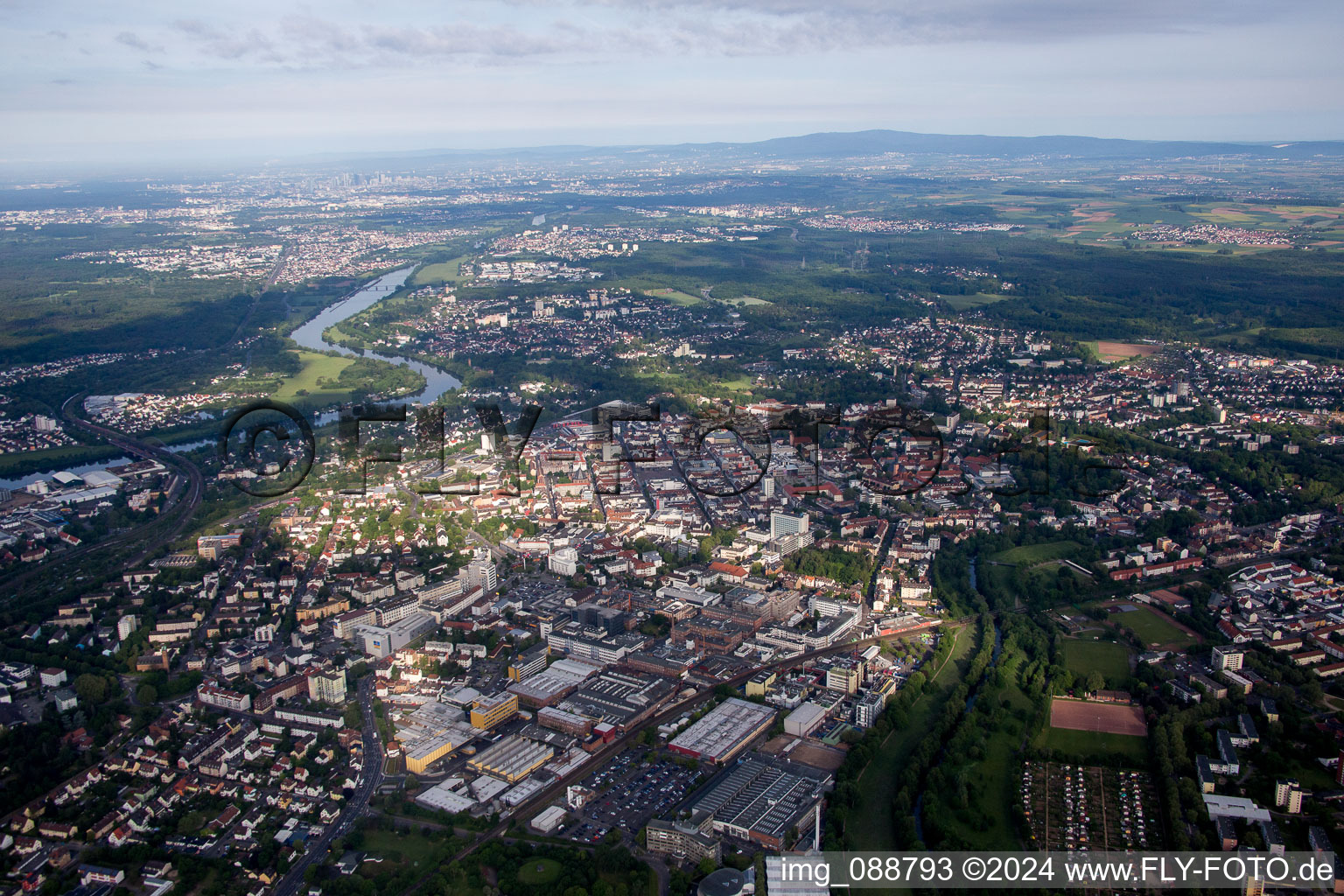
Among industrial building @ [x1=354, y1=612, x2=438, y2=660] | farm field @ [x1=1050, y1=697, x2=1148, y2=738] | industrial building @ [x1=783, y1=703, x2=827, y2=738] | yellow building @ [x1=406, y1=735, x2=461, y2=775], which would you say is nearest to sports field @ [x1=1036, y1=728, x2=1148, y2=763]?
farm field @ [x1=1050, y1=697, x2=1148, y2=738]

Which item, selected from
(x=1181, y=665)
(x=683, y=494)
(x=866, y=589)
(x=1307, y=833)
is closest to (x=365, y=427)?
(x=683, y=494)

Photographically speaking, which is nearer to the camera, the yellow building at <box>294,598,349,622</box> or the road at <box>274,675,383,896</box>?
the road at <box>274,675,383,896</box>

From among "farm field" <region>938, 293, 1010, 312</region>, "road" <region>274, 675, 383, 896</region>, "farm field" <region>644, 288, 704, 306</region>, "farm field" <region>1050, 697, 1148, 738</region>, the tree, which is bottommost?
"farm field" <region>1050, 697, 1148, 738</region>

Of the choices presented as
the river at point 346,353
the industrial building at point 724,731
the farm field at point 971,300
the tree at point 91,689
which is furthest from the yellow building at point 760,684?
the farm field at point 971,300

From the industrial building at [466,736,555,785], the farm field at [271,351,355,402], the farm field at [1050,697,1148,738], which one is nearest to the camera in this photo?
the industrial building at [466,736,555,785]

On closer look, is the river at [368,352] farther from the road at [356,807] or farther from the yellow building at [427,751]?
the yellow building at [427,751]

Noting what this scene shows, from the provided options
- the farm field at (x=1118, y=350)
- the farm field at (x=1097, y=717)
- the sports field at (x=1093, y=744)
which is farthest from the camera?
the farm field at (x=1118, y=350)

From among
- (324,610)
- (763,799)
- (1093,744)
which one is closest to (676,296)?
(324,610)

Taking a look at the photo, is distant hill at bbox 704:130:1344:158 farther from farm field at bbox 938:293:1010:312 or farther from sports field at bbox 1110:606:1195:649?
sports field at bbox 1110:606:1195:649
